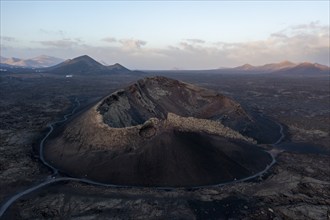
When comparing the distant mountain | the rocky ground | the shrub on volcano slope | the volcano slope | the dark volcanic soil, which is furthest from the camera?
the distant mountain

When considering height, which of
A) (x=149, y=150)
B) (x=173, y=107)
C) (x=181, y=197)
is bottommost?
(x=181, y=197)

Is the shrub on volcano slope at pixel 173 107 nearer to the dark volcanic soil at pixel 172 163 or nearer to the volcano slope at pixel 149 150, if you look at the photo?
the volcano slope at pixel 149 150

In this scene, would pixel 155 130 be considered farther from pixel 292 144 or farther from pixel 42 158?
pixel 292 144

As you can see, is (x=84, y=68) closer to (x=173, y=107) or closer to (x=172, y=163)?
(x=173, y=107)

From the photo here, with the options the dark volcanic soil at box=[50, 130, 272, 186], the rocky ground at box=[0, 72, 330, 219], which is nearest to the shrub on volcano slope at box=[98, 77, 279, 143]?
the dark volcanic soil at box=[50, 130, 272, 186]

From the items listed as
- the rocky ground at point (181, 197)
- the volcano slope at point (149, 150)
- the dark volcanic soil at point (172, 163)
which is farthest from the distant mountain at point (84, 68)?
the dark volcanic soil at point (172, 163)

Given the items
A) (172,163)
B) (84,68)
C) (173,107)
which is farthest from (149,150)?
(84,68)

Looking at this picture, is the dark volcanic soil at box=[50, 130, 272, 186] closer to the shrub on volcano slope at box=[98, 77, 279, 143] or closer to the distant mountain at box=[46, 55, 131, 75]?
the shrub on volcano slope at box=[98, 77, 279, 143]

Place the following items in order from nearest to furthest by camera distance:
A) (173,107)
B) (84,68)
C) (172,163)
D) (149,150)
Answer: (172,163), (149,150), (173,107), (84,68)

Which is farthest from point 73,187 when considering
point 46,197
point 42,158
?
point 42,158
